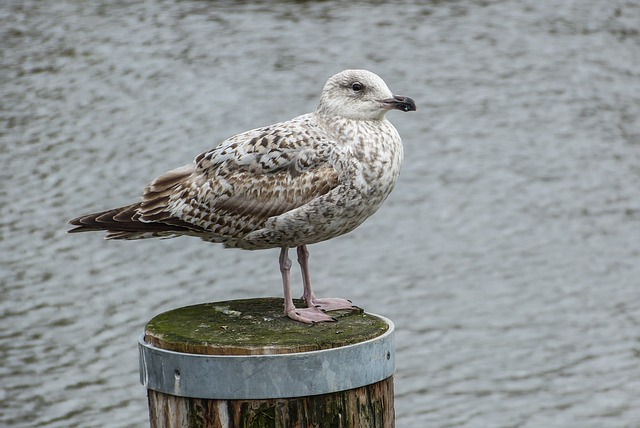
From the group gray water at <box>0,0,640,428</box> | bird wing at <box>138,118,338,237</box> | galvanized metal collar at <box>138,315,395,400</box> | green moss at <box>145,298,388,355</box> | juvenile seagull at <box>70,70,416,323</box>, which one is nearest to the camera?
galvanized metal collar at <box>138,315,395,400</box>

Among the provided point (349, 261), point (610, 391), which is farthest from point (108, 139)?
point (610, 391)

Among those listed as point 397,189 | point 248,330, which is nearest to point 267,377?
point 248,330

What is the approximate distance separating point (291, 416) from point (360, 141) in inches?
52.1

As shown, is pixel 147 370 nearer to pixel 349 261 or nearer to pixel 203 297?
pixel 203 297

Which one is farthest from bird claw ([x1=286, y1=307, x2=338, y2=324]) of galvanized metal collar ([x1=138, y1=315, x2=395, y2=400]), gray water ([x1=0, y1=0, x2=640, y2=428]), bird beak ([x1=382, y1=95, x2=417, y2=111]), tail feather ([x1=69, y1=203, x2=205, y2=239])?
gray water ([x1=0, y1=0, x2=640, y2=428])

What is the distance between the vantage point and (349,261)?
423 inches

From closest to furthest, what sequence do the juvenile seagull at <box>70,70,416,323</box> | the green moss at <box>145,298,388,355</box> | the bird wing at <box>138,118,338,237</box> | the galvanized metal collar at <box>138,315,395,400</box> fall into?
1. the galvanized metal collar at <box>138,315,395,400</box>
2. the green moss at <box>145,298,388,355</box>
3. the juvenile seagull at <box>70,70,416,323</box>
4. the bird wing at <box>138,118,338,237</box>

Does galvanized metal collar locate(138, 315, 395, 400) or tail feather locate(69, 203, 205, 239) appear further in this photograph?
tail feather locate(69, 203, 205, 239)

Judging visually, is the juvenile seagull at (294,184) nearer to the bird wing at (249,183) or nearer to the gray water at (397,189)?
the bird wing at (249,183)

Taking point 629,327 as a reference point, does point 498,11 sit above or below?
above

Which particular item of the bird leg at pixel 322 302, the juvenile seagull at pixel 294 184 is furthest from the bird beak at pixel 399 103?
the bird leg at pixel 322 302

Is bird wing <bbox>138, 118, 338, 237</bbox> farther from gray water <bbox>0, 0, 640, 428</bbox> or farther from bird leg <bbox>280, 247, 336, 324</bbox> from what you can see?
gray water <bbox>0, 0, 640, 428</bbox>

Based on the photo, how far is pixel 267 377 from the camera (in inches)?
154

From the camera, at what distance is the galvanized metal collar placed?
391cm
